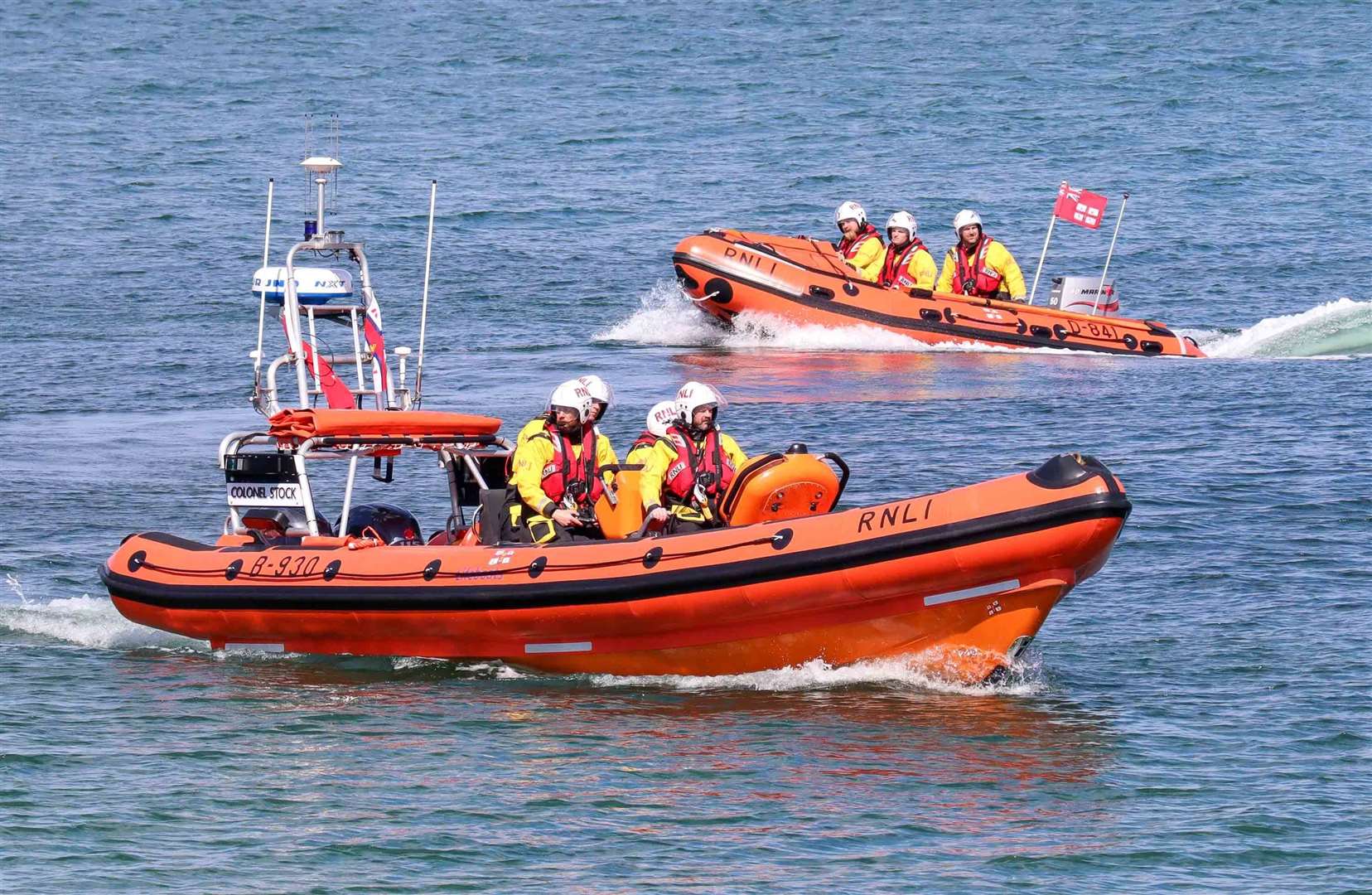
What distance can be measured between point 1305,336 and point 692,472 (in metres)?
10.7

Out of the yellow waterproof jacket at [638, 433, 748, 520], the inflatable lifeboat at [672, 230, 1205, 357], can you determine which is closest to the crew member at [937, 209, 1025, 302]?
the inflatable lifeboat at [672, 230, 1205, 357]

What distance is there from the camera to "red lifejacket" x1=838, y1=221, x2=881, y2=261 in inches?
756

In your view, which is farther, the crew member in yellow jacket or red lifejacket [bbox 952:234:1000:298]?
red lifejacket [bbox 952:234:1000:298]

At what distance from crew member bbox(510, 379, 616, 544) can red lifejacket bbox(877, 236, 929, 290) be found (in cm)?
928

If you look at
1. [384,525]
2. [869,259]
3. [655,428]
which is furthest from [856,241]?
[655,428]

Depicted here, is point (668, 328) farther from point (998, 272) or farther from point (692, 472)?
point (692, 472)

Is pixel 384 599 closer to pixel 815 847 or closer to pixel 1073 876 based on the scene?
pixel 815 847

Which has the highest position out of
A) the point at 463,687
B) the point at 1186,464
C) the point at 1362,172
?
the point at 1362,172

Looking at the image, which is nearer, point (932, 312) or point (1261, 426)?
point (1261, 426)

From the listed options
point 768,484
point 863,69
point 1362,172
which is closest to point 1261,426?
point 768,484

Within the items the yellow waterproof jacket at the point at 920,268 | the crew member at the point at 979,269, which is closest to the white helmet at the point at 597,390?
the crew member at the point at 979,269

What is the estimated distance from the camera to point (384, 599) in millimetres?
9625

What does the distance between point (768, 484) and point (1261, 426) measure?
6.74 metres

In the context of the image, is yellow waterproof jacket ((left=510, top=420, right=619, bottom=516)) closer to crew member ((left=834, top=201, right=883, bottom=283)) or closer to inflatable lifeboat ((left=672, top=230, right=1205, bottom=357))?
inflatable lifeboat ((left=672, top=230, right=1205, bottom=357))
